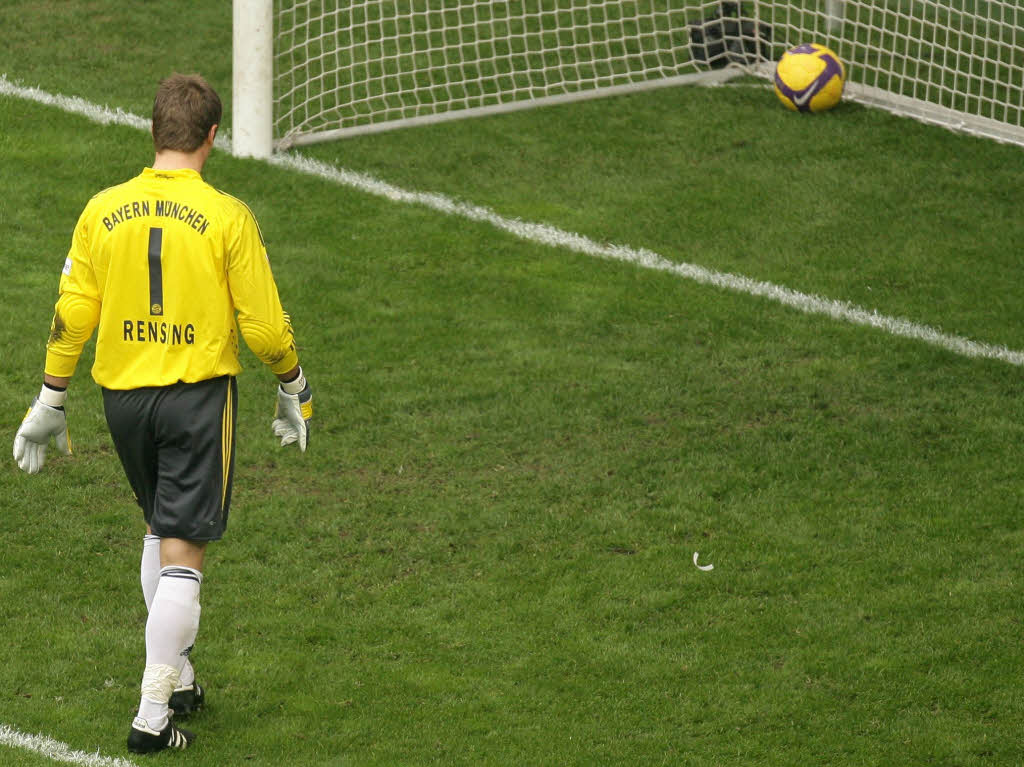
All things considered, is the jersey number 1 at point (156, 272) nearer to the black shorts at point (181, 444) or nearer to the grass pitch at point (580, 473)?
the black shorts at point (181, 444)

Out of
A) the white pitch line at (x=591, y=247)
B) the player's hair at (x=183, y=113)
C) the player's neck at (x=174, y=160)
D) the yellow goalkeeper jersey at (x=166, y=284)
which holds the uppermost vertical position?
the player's hair at (x=183, y=113)

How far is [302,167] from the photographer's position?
8.99m

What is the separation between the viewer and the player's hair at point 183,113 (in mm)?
4289

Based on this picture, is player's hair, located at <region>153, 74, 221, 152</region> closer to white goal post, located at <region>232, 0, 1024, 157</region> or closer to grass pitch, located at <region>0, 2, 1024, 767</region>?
grass pitch, located at <region>0, 2, 1024, 767</region>

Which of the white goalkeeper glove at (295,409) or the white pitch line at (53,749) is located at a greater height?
the white goalkeeper glove at (295,409)

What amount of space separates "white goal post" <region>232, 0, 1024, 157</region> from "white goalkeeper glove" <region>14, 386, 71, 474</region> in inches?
188

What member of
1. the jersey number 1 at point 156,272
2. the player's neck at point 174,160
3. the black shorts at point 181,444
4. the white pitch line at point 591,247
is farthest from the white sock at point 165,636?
the white pitch line at point 591,247

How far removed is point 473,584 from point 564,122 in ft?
15.7

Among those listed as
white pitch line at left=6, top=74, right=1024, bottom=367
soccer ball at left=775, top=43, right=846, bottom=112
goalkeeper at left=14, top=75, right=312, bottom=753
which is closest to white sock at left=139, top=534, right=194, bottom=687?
goalkeeper at left=14, top=75, right=312, bottom=753

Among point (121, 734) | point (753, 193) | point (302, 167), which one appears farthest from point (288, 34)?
point (121, 734)

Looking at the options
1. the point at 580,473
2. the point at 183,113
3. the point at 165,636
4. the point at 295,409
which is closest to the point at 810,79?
the point at 580,473

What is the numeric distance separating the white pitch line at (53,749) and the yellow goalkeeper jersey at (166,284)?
109 centimetres

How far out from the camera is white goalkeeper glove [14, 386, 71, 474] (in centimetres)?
454

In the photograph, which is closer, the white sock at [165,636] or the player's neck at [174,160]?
the player's neck at [174,160]
